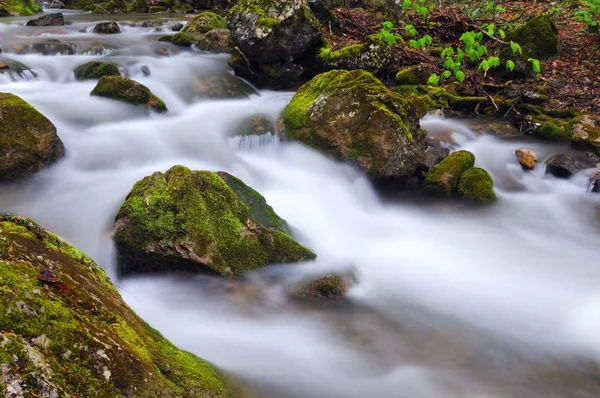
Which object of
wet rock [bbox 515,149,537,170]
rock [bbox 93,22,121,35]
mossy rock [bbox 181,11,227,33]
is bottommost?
rock [bbox 93,22,121,35]

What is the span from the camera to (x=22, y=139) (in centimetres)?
612

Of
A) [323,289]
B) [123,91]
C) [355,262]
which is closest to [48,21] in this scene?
[123,91]

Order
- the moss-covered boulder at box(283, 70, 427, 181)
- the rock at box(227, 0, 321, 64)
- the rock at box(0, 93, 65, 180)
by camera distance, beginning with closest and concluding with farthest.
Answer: the rock at box(0, 93, 65, 180) → the moss-covered boulder at box(283, 70, 427, 181) → the rock at box(227, 0, 321, 64)

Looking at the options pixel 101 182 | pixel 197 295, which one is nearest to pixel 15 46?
pixel 101 182

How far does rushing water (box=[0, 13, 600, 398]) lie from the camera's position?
389cm

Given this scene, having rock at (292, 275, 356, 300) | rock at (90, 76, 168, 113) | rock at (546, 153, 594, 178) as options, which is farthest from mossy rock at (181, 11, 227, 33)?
rock at (292, 275, 356, 300)

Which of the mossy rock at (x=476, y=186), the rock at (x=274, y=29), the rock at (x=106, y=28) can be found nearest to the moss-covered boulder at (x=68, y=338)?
the mossy rock at (x=476, y=186)

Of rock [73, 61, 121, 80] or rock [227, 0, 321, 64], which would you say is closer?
rock [73, 61, 121, 80]

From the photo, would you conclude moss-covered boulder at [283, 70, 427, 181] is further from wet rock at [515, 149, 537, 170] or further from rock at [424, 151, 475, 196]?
wet rock at [515, 149, 537, 170]

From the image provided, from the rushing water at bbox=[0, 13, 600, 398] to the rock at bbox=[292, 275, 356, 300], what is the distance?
144 mm

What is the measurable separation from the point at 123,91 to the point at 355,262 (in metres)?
6.06

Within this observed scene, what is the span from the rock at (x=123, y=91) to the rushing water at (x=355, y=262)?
0.23 meters

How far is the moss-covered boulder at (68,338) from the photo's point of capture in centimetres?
182

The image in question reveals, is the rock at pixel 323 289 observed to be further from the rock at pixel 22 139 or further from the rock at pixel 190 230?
the rock at pixel 22 139
